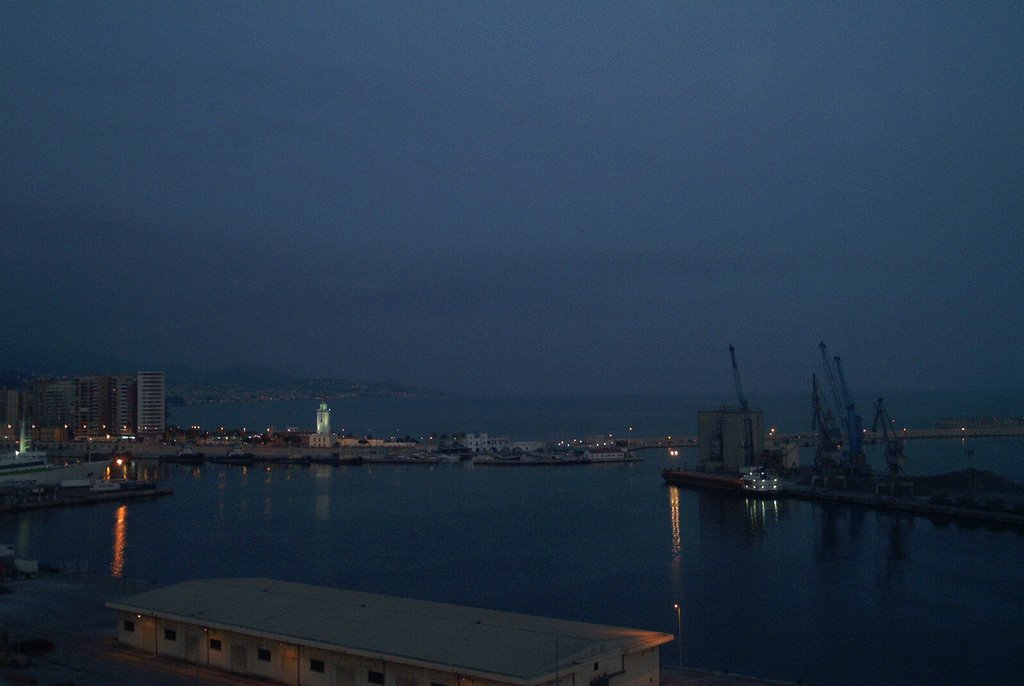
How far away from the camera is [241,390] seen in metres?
101

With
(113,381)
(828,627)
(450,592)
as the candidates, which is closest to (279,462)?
(113,381)

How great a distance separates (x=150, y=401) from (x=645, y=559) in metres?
28.7

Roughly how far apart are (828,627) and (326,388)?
104 m

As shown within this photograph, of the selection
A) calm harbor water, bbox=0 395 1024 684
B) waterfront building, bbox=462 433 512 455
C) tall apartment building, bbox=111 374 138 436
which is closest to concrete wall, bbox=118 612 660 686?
calm harbor water, bbox=0 395 1024 684

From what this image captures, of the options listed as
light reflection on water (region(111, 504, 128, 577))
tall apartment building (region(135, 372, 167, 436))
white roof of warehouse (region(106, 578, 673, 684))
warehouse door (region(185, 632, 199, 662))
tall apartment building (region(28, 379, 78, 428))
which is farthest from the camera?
tall apartment building (region(28, 379, 78, 428))

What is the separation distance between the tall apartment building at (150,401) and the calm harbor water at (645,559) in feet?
56.1

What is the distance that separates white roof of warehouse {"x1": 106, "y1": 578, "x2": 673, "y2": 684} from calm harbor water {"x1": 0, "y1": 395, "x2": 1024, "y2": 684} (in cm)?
225

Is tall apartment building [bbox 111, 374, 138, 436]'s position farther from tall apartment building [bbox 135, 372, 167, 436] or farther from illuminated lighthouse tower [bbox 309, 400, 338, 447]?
illuminated lighthouse tower [bbox 309, 400, 338, 447]

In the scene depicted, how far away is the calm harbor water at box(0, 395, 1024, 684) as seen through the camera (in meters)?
6.86

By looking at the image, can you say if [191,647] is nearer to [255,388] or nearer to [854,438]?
[854,438]

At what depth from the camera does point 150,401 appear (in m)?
34.1

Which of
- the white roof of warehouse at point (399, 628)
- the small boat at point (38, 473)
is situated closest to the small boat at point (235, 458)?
the small boat at point (38, 473)

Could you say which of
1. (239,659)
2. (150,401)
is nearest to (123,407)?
(150,401)

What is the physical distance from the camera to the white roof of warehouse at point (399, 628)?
3.79 m
